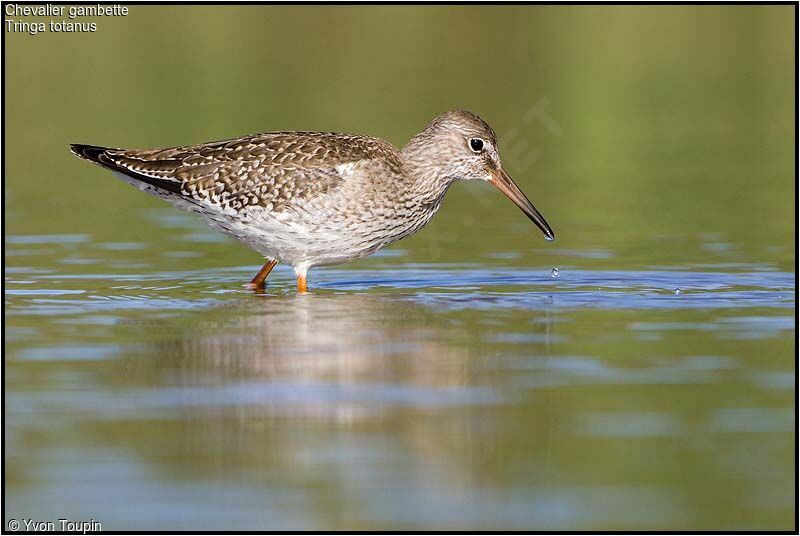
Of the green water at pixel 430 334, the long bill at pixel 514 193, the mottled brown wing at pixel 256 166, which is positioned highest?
the mottled brown wing at pixel 256 166

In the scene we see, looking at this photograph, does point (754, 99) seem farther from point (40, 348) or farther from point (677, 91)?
point (40, 348)

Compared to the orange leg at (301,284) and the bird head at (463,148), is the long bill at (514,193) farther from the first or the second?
the orange leg at (301,284)

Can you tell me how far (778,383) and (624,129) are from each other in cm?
1615

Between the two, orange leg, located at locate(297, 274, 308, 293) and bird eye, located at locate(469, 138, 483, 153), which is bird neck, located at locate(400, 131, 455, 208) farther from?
orange leg, located at locate(297, 274, 308, 293)

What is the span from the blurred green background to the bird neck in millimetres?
1629

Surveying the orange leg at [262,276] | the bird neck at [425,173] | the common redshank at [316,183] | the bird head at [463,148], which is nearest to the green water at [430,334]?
the orange leg at [262,276]

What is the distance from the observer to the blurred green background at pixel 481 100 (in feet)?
58.2

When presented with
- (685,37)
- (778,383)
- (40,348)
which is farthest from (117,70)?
(778,383)

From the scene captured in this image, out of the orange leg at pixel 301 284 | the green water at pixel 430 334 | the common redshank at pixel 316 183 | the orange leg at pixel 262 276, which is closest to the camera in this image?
the green water at pixel 430 334

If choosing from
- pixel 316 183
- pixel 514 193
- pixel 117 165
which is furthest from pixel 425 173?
pixel 117 165

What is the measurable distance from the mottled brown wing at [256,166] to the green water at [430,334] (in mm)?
941

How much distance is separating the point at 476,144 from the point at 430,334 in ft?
12.3

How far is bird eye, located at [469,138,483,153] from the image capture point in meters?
14.4

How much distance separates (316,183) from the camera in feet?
44.1
